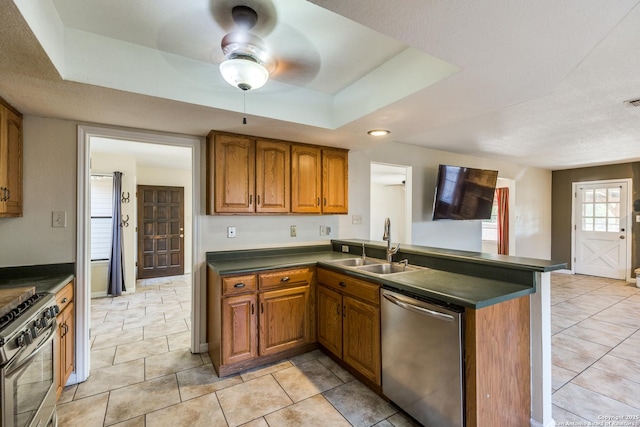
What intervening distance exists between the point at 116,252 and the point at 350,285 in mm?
4318

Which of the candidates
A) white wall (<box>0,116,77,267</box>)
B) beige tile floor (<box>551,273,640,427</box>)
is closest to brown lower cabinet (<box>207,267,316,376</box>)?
white wall (<box>0,116,77,267</box>)

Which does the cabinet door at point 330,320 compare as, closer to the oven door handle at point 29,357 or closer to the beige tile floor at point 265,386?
the beige tile floor at point 265,386

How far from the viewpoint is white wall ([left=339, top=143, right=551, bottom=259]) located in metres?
3.86

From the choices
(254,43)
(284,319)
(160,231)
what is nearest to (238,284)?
(284,319)

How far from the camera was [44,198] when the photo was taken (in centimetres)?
236

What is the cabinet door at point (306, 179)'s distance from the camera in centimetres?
312

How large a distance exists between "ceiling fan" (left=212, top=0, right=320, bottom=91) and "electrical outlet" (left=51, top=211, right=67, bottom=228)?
73.2 inches

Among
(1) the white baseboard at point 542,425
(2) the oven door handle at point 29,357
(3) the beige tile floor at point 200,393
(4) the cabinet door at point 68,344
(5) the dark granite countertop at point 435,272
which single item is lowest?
(3) the beige tile floor at point 200,393

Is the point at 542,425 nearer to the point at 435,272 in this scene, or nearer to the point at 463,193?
the point at 435,272

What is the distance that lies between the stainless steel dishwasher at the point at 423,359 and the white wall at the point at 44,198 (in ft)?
8.50

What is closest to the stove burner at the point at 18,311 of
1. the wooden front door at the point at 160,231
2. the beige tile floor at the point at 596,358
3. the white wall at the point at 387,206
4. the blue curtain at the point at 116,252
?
the beige tile floor at the point at 596,358

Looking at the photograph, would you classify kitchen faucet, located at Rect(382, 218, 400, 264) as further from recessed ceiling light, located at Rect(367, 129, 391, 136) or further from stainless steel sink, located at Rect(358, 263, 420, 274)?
recessed ceiling light, located at Rect(367, 129, 391, 136)

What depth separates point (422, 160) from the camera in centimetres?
447

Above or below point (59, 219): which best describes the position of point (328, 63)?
above
